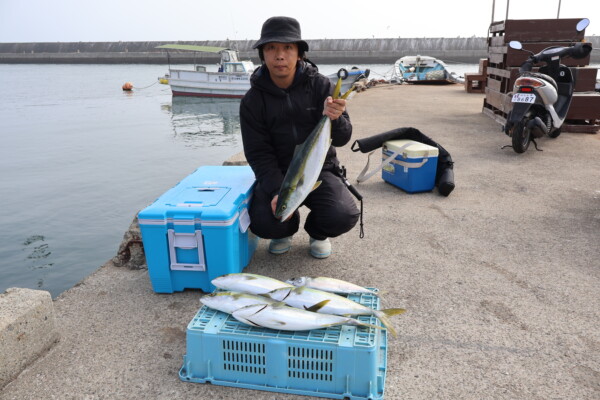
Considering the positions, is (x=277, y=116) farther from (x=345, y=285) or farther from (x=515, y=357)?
(x=515, y=357)

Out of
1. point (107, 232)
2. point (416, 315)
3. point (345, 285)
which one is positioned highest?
point (345, 285)

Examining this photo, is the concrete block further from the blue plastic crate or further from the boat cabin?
the boat cabin

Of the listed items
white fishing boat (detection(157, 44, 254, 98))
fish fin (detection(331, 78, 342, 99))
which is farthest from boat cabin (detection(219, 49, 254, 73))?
fish fin (detection(331, 78, 342, 99))

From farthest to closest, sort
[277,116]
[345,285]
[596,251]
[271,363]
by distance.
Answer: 1. [596,251]
2. [277,116]
3. [345,285]
4. [271,363]

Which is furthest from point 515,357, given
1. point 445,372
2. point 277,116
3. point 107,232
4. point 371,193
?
point 107,232

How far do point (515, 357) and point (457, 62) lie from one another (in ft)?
240

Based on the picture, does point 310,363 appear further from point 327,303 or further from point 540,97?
point 540,97

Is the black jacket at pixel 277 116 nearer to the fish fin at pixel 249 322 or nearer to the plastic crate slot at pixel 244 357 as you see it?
the fish fin at pixel 249 322

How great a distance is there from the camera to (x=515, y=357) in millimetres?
2471

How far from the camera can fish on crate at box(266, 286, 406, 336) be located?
233 cm

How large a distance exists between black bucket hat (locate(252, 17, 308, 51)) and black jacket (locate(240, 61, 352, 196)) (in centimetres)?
27

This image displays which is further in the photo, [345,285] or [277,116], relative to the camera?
[277,116]

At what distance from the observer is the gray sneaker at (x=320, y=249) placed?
12.3 feet

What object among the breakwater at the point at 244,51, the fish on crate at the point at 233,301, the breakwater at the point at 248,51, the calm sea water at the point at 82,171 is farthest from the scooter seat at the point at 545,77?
the breakwater at the point at 248,51
